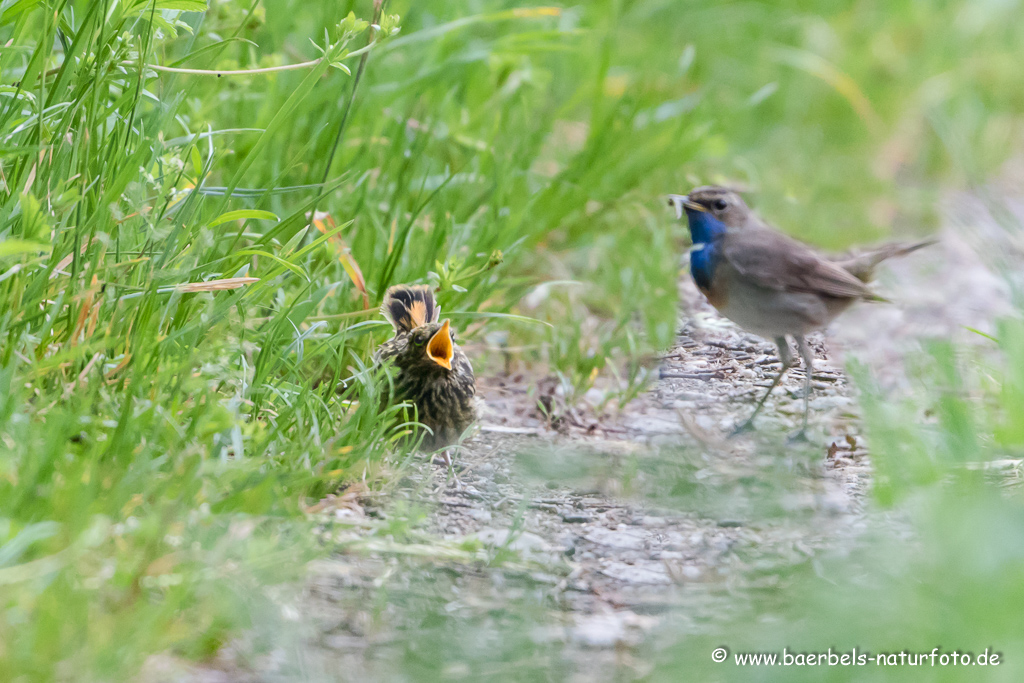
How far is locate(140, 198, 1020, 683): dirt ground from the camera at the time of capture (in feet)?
7.33

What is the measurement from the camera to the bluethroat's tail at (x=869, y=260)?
4160 millimetres

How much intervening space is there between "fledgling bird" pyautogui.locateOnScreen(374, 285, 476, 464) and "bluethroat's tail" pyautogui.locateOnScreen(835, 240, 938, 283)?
1676 millimetres

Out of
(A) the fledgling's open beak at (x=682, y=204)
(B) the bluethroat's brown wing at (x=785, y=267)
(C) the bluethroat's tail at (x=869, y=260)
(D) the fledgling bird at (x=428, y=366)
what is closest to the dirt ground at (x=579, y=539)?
(D) the fledgling bird at (x=428, y=366)

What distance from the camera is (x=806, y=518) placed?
Result: 8.30ft

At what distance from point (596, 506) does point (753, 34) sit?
18.7ft

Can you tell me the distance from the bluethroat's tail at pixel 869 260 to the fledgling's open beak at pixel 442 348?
1.70 m

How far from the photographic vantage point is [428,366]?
357cm

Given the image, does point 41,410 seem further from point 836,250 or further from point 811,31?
point 811,31

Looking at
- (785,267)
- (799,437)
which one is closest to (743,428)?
(799,437)

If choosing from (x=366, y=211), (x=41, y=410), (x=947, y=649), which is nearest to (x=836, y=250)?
(x=366, y=211)

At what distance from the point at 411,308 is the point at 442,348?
0.78 feet

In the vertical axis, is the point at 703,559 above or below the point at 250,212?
below

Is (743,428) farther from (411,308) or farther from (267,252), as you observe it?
(267,252)

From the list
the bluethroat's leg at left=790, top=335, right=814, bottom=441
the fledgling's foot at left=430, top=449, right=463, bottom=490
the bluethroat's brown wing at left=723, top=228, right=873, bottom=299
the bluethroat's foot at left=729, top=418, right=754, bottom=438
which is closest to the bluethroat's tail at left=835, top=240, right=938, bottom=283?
the bluethroat's brown wing at left=723, top=228, right=873, bottom=299
